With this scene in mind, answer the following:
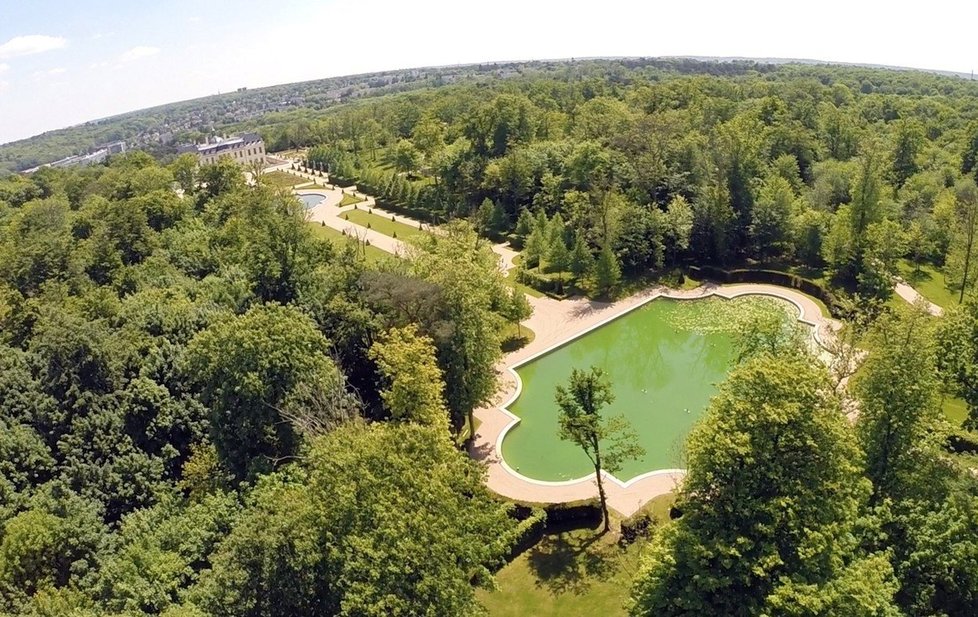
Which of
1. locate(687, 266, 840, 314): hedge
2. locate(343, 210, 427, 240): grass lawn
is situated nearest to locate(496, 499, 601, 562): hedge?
locate(687, 266, 840, 314): hedge

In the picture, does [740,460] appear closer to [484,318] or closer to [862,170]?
[484,318]

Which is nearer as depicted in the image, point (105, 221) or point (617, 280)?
point (617, 280)

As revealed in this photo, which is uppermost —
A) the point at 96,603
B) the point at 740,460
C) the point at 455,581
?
the point at 740,460

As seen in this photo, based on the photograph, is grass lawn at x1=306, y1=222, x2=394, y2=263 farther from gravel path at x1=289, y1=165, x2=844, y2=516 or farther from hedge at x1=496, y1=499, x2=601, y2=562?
hedge at x1=496, y1=499, x2=601, y2=562

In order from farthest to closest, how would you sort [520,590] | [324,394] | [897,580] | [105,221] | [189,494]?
[105,221] < [189,494] < [324,394] < [520,590] < [897,580]

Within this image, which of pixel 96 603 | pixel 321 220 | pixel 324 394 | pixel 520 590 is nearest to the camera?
pixel 96 603

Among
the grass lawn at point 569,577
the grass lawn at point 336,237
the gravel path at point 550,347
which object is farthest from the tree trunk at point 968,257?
the grass lawn at point 336,237

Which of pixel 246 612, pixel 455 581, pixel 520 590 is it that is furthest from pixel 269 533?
pixel 520 590

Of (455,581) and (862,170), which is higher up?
(862,170)
